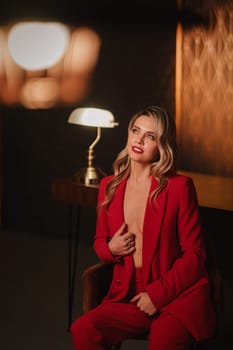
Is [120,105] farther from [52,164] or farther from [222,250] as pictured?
[222,250]

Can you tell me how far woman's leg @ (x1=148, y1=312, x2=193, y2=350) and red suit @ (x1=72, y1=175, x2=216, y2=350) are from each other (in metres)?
0.02

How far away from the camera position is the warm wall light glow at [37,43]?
5386 mm

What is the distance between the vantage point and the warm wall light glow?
5386 millimetres

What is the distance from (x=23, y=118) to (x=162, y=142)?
312 centimetres

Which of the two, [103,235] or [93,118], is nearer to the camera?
Answer: [103,235]

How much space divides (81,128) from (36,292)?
1.35 meters

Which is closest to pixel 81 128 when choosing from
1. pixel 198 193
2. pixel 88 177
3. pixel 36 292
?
pixel 36 292

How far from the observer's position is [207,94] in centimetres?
453

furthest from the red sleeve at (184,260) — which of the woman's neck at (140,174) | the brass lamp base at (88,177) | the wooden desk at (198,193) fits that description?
the brass lamp base at (88,177)

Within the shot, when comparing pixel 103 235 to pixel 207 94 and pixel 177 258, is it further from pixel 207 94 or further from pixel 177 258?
pixel 207 94

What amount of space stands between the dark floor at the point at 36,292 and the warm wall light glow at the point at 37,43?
4.17 ft

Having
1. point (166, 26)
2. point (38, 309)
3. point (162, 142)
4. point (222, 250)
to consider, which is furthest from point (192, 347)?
point (166, 26)

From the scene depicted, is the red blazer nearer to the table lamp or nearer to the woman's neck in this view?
the woman's neck

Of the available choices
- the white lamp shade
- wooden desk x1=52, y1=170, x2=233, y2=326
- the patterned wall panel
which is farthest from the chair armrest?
the patterned wall panel
